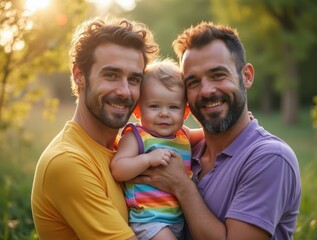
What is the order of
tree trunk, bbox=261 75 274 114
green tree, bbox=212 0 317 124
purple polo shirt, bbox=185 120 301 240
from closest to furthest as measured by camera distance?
purple polo shirt, bbox=185 120 301 240, green tree, bbox=212 0 317 124, tree trunk, bbox=261 75 274 114

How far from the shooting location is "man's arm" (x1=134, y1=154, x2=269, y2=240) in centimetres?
320

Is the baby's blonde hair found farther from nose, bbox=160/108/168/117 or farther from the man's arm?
the man's arm

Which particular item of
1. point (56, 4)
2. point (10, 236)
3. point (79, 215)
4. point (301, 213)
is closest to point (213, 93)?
point (79, 215)

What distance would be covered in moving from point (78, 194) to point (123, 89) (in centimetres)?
75

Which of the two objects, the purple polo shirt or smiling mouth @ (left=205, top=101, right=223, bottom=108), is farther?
smiling mouth @ (left=205, top=101, right=223, bottom=108)

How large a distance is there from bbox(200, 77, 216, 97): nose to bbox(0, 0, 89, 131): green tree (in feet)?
10.4

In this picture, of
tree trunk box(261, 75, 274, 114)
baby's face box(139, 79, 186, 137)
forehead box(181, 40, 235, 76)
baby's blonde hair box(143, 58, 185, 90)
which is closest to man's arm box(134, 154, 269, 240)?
baby's face box(139, 79, 186, 137)

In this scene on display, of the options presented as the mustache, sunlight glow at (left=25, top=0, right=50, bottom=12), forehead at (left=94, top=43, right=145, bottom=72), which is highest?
sunlight glow at (left=25, top=0, right=50, bottom=12)

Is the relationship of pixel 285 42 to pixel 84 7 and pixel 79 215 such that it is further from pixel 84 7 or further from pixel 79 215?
pixel 79 215

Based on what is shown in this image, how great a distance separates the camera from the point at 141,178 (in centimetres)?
352

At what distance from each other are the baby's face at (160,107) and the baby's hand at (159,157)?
0.65ft

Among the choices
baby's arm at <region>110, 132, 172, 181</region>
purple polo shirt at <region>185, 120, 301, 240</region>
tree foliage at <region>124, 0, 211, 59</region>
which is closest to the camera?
purple polo shirt at <region>185, 120, 301, 240</region>

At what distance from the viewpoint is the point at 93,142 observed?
3.52 meters

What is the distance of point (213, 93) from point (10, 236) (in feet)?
9.72
